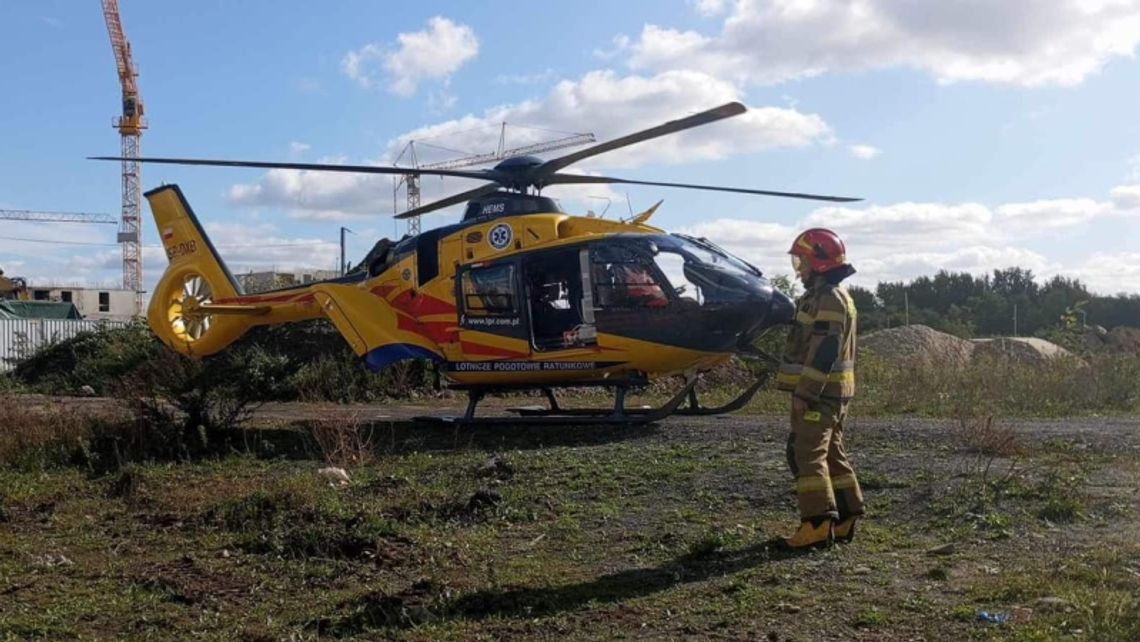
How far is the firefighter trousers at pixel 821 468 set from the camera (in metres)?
6.50

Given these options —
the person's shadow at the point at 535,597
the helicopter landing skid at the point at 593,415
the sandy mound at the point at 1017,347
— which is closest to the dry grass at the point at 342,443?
the helicopter landing skid at the point at 593,415

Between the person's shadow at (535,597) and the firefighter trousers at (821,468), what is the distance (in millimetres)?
352

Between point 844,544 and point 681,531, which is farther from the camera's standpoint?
point 681,531

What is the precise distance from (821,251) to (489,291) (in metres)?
7.01

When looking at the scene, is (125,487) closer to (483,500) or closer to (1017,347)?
Answer: (483,500)

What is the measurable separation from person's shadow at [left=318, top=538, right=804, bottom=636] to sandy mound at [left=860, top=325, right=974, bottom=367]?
21761 mm

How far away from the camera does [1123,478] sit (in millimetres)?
8453

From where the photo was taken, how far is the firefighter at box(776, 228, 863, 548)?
6.54 metres

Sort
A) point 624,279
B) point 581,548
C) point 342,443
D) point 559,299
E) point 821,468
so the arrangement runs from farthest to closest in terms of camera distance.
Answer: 1. point 559,299
2. point 624,279
3. point 342,443
4. point 581,548
5. point 821,468

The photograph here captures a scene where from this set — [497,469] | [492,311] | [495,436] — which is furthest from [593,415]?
[497,469]

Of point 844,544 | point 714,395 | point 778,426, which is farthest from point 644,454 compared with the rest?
point 714,395

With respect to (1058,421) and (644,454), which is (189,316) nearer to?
(644,454)

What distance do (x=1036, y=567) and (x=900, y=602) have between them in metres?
1.09

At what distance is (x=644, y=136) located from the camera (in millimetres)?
12258
